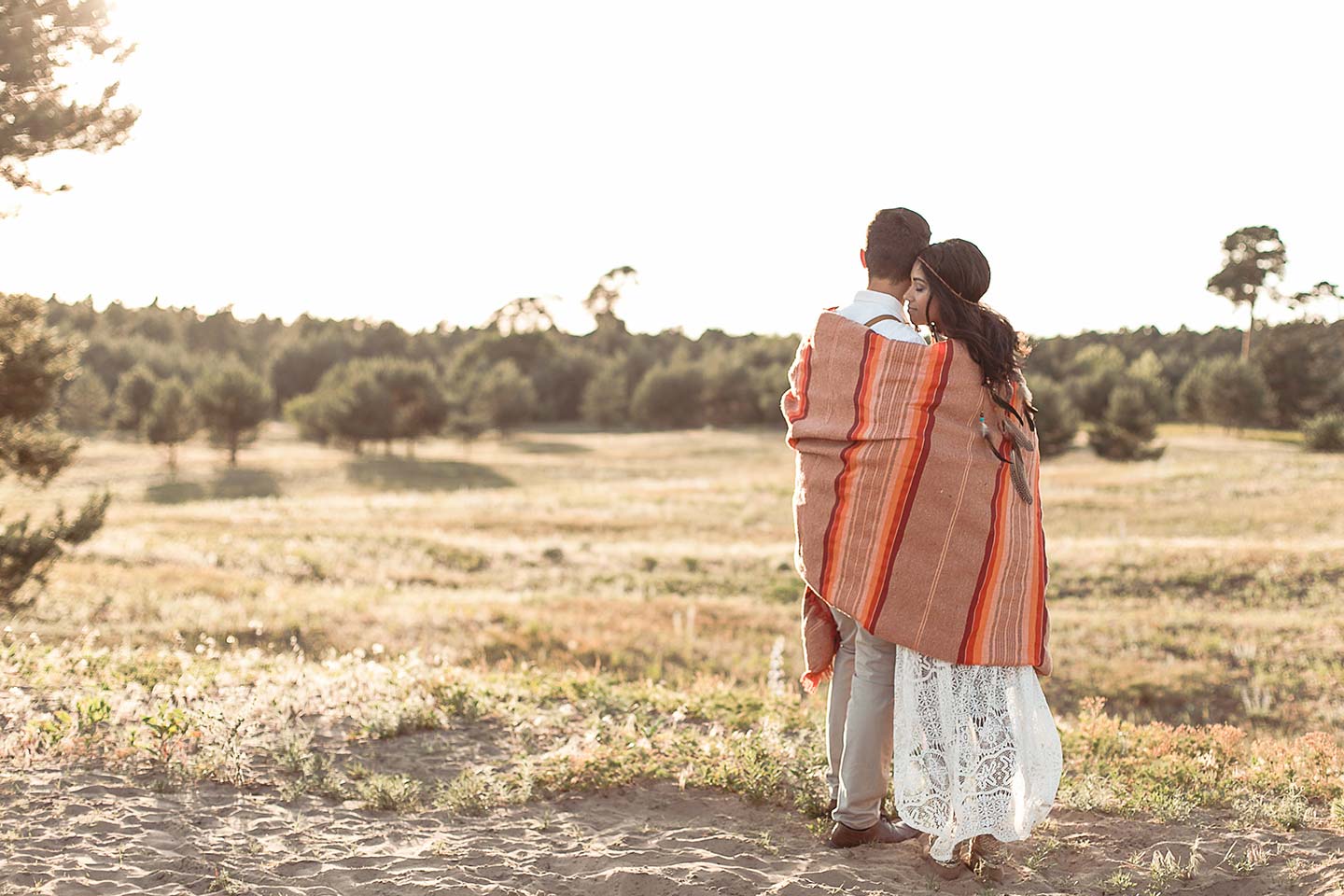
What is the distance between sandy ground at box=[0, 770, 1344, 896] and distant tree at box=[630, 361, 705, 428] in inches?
3420

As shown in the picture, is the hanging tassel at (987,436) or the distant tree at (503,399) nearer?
the hanging tassel at (987,436)

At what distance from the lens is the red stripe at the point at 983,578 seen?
436 centimetres

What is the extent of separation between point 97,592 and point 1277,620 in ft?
56.0

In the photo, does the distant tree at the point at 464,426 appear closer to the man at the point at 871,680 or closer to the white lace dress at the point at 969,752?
the man at the point at 871,680

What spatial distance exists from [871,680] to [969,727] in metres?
0.44

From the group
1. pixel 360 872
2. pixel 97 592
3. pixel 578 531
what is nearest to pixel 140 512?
pixel 578 531

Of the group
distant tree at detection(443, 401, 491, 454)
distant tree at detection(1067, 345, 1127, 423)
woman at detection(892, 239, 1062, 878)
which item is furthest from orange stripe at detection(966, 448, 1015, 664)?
distant tree at detection(443, 401, 491, 454)

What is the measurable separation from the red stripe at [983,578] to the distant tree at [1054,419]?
181 ft

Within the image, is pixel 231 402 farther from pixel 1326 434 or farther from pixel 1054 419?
pixel 1326 434

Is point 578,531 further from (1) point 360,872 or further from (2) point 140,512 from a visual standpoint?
→ (1) point 360,872

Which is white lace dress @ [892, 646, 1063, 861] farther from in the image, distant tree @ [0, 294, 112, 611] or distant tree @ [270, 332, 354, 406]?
distant tree @ [270, 332, 354, 406]

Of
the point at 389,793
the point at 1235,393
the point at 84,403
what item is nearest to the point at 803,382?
the point at 389,793

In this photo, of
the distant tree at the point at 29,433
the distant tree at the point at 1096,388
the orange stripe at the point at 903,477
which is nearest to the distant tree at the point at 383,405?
the distant tree at the point at 1096,388

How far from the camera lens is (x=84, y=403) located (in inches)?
2840
